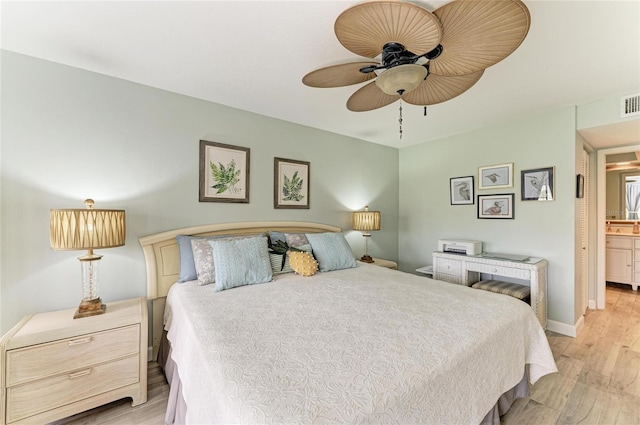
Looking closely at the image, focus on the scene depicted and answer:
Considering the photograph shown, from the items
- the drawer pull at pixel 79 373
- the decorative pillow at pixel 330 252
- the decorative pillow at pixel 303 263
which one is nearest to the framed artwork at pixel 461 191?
the decorative pillow at pixel 330 252

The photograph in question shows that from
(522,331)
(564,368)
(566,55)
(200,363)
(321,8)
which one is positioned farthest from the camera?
(564,368)

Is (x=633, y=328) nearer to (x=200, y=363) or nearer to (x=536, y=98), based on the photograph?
(x=536, y=98)

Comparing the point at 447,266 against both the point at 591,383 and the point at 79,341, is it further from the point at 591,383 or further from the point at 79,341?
the point at 79,341

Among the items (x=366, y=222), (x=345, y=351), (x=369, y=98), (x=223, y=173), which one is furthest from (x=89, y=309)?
(x=366, y=222)

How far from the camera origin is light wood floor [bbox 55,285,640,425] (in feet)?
5.56

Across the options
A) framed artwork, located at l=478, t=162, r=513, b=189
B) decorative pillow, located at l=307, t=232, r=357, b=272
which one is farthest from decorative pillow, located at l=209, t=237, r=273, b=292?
framed artwork, located at l=478, t=162, r=513, b=189

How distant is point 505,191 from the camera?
3342 millimetres

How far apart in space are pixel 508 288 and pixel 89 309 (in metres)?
3.75

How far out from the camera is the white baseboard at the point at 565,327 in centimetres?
281

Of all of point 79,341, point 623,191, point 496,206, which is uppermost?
point 623,191

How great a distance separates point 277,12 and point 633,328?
4.64m

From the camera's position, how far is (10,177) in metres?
1.89

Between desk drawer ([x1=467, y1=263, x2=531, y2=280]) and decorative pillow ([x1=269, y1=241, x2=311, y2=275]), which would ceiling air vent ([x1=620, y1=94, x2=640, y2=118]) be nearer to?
desk drawer ([x1=467, y1=263, x2=531, y2=280])

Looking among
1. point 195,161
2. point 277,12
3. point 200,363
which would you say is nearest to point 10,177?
point 195,161
